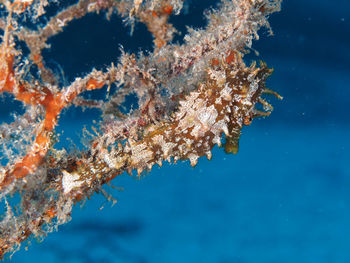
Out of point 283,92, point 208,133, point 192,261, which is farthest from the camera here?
point 283,92

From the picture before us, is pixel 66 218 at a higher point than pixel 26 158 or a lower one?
lower

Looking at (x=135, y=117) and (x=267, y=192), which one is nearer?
(x=135, y=117)

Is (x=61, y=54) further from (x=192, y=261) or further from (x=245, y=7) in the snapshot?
(x=192, y=261)

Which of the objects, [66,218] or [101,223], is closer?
[66,218]

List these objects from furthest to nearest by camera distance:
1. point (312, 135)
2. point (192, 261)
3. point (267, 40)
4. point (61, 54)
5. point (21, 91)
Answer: point (312, 135)
point (192, 261)
point (267, 40)
point (61, 54)
point (21, 91)

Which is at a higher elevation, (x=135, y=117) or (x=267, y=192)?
(x=267, y=192)

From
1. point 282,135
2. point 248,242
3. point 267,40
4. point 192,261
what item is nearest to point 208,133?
point 267,40
